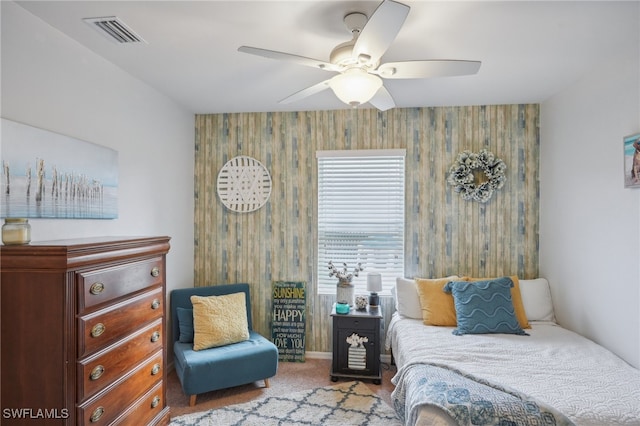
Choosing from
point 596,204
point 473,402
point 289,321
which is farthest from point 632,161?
point 289,321

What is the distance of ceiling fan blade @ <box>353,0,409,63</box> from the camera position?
4.69 feet

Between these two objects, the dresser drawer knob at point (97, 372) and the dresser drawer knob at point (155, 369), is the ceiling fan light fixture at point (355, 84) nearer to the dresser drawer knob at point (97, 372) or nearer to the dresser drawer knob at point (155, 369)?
the dresser drawer knob at point (97, 372)

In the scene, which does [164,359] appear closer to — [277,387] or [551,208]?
[277,387]

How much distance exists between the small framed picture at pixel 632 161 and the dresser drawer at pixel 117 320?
3.09 metres

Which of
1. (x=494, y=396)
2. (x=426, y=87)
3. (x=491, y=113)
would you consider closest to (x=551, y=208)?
(x=491, y=113)

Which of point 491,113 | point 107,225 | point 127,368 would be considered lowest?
point 127,368

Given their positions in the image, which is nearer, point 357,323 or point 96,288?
point 96,288

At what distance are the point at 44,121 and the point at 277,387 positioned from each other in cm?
257

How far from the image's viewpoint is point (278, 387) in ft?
10.3

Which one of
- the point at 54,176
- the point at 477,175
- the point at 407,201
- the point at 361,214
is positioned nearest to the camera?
the point at 54,176

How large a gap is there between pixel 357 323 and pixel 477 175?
184cm

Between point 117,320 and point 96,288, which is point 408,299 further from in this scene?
point 96,288

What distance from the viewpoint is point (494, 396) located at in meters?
1.87

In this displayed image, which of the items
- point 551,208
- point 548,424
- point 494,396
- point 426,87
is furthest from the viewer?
point 551,208
